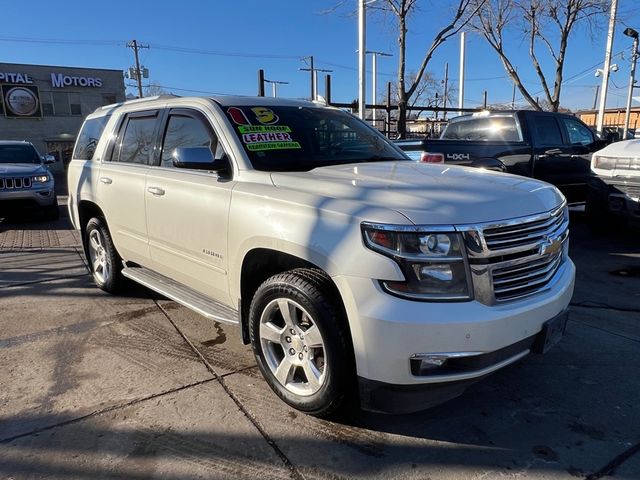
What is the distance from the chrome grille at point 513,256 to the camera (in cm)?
236

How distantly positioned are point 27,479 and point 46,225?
931 centimetres

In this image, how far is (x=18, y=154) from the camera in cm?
1137

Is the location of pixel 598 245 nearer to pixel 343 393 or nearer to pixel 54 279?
pixel 343 393

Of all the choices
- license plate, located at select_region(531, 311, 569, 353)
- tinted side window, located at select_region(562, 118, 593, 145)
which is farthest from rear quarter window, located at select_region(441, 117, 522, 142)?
license plate, located at select_region(531, 311, 569, 353)

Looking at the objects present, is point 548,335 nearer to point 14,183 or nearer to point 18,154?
point 14,183

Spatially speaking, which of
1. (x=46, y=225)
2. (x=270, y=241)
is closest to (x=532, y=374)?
(x=270, y=241)

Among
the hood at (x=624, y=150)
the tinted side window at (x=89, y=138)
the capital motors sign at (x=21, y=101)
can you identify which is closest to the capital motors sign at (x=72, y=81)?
the capital motors sign at (x=21, y=101)

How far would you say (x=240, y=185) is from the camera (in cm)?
315

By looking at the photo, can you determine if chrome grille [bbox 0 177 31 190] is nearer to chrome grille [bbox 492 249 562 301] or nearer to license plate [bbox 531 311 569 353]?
chrome grille [bbox 492 249 562 301]

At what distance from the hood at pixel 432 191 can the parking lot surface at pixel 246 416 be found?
1223 mm

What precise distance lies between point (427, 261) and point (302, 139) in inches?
67.6

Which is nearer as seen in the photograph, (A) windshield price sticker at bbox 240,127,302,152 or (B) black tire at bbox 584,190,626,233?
(A) windshield price sticker at bbox 240,127,302,152

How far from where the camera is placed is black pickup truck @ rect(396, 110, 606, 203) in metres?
7.74

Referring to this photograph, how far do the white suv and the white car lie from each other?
4.22 metres
